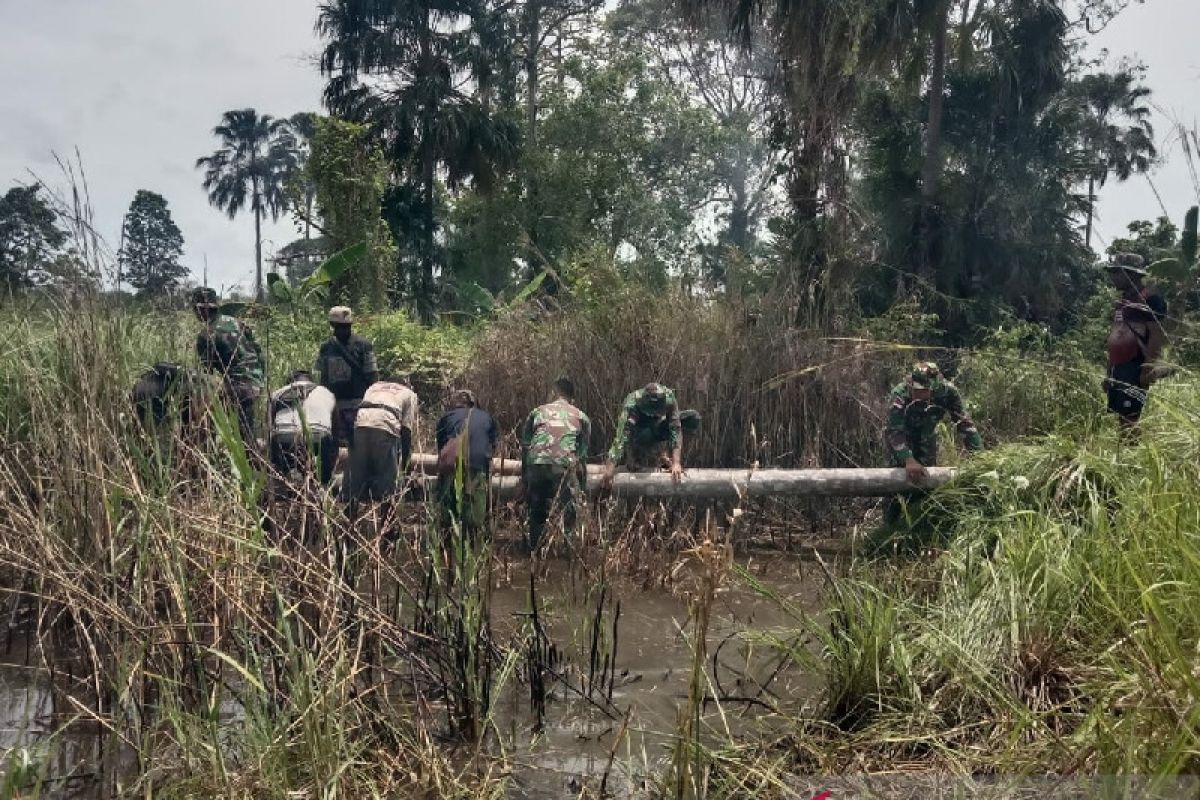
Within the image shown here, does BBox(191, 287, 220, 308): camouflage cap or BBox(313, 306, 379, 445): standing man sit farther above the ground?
BBox(191, 287, 220, 308): camouflage cap

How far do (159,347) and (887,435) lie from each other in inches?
214

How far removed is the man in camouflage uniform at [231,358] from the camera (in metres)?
4.50

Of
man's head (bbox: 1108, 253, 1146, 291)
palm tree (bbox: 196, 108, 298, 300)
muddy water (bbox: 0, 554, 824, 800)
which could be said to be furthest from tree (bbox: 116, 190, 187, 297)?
palm tree (bbox: 196, 108, 298, 300)

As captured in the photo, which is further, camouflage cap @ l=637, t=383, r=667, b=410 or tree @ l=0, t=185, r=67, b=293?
camouflage cap @ l=637, t=383, r=667, b=410

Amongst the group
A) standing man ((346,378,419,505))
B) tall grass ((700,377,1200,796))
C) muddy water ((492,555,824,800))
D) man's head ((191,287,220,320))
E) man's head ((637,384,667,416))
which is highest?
man's head ((191,287,220,320))

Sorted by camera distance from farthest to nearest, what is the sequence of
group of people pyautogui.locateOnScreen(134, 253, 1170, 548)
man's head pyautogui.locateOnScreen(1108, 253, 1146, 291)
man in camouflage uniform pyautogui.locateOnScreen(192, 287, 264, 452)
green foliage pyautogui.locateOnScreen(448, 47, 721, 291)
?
green foliage pyautogui.locateOnScreen(448, 47, 721, 291) < group of people pyautogui.locateOnScreen(134, 253, 1170, 548) < man's head pyautogui.locateOnScreen(1108, 253, 1146, 291) < man in camouflage uniform pyautogui.locateOnScreen(192, 287, 264, 452)

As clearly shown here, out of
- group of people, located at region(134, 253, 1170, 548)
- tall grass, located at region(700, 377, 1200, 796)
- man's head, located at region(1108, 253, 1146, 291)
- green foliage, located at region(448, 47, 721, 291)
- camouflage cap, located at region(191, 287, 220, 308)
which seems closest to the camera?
tall grass, located at region(700, 377, 1200, 796)

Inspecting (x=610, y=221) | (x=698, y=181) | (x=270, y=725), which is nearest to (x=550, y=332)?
(x=270, y=725)

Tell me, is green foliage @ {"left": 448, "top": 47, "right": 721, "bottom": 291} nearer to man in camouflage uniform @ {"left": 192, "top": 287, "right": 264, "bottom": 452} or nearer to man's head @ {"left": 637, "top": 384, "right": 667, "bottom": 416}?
man's head @ {"left": 637, "top": 384, "right": 667, "bottom": 416}

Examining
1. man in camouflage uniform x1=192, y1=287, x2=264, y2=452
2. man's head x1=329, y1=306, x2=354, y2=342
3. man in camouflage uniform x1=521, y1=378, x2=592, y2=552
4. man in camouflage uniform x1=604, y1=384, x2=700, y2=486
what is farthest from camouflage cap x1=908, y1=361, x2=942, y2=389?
man in camouflage uniform x1=192, y1=287, x2=264, y2=452

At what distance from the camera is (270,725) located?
3215 mm

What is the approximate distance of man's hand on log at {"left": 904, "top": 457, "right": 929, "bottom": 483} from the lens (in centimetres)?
755

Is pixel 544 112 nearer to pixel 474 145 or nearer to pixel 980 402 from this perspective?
pixel 474 145

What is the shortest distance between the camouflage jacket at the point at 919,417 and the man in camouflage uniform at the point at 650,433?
1.67 meters
